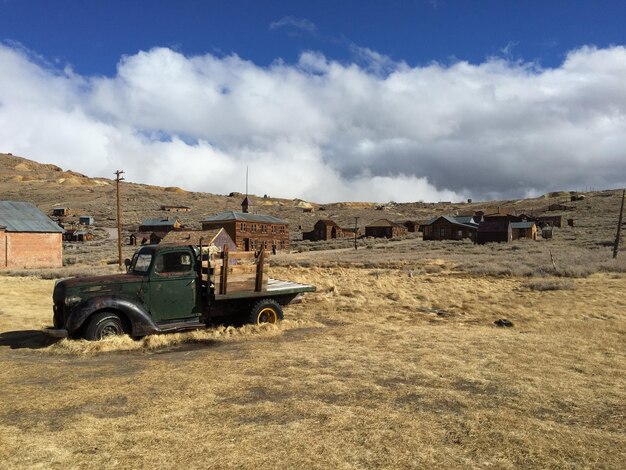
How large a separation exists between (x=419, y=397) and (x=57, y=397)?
445 centimetres

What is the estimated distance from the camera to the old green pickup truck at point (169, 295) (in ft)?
27.8

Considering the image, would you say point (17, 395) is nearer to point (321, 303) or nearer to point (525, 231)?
point (321, 303)

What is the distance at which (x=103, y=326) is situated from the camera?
27.9ft

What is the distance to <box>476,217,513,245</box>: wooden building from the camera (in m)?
53.9

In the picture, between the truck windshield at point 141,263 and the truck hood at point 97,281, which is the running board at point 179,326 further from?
the truck windshield at point 141,263

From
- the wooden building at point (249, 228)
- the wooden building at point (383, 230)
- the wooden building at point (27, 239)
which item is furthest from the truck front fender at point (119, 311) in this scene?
the wooden building at point (383, 230)

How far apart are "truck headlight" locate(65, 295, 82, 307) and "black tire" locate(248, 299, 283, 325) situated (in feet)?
11.5

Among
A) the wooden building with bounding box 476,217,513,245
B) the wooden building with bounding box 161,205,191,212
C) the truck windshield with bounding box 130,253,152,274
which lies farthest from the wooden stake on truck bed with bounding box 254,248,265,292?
the wooden building with bounding box 161,205,191,212

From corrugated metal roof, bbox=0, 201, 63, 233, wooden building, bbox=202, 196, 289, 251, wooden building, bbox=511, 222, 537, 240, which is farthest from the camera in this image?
wooden building, bbox=511, 222, 537, 240

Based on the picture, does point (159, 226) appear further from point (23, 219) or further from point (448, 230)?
point (448, 230)

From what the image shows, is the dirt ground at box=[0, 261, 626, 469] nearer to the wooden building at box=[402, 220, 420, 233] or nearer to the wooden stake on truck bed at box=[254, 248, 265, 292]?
the wooden stake on truck bed at box=[254, 248, 265, 292]

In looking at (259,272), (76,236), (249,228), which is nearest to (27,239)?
(249,228)

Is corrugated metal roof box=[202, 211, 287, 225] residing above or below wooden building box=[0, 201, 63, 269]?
above

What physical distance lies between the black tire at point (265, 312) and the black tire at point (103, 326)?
277 cm
